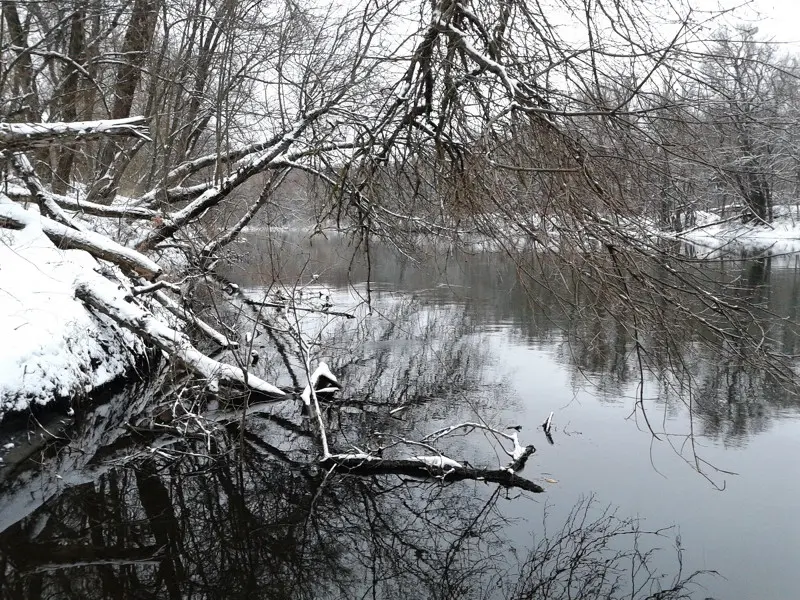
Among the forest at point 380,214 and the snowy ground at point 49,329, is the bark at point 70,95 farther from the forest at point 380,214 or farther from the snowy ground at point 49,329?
the snowy ground at point 49,329

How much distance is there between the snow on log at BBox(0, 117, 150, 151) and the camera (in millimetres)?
6258

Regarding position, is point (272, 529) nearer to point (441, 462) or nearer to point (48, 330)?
Result: point (441, 462)

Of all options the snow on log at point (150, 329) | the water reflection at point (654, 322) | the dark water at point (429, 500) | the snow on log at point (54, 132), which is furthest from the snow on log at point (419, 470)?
the snow on log at point (54, 132)

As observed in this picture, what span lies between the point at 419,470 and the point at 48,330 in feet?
13.9

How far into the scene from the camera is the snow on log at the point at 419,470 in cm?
610

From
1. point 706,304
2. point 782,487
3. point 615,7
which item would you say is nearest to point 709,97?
point 615,7

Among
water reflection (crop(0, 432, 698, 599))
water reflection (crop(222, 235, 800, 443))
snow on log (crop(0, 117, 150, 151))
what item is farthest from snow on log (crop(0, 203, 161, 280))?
water reflection (crop(0, 432, 698, 599))

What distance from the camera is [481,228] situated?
10.7 feet

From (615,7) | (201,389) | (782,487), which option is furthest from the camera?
(201,389)

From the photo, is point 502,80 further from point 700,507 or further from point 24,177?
point 24,177

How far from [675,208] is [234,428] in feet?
19.3

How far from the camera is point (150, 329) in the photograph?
7.88 m

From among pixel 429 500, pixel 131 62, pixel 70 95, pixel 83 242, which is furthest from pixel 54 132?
pixel 131 62

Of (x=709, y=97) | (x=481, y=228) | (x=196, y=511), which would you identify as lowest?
(x=196, y=511)
